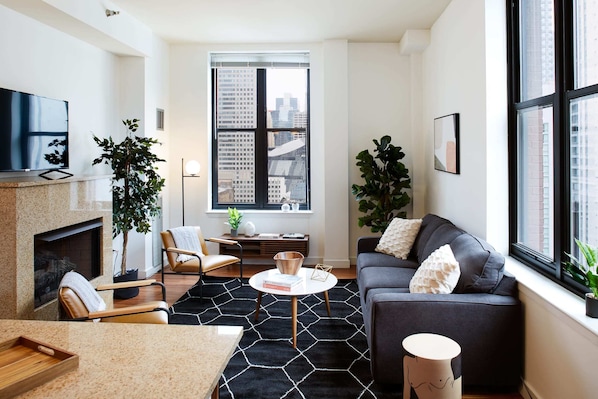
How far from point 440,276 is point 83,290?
217 cm

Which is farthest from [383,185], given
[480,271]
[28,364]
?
[28,364]

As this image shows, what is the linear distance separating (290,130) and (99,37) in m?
2.56

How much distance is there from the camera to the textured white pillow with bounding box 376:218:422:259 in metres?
4.33

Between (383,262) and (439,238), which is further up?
(439,238)

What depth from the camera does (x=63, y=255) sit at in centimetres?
341

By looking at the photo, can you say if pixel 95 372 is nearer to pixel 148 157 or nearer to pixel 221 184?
pixel 148 157

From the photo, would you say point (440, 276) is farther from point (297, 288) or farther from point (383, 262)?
point (383, 262)

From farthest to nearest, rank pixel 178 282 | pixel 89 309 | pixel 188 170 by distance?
pixel 188 170 → pixel 178 282 → pixel 89 309

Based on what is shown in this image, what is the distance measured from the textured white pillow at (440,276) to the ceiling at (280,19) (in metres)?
2.75

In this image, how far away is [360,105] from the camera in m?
5.77

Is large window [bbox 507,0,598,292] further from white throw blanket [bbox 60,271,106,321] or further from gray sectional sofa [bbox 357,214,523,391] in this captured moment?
white throw blanket [bbox 60,271,106,321]

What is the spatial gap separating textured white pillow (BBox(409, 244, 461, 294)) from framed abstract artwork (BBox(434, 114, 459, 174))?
1488 mm

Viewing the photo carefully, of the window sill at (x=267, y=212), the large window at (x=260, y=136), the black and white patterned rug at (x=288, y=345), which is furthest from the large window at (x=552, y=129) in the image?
the large window at (x=260, y=136)

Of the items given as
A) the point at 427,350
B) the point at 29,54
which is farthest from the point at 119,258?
the point at 427,350
